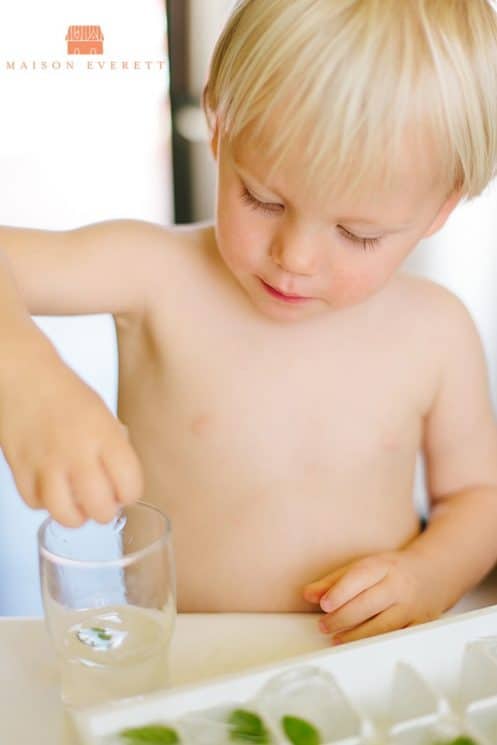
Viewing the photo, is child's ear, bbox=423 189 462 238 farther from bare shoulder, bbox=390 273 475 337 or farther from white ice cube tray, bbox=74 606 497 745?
white ice cube tray, bbox=74 606 497 745

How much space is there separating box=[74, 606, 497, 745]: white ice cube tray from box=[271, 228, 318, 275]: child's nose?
277mm

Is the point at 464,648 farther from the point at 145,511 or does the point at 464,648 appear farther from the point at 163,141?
the point at 163,141

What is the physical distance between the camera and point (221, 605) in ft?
2.96

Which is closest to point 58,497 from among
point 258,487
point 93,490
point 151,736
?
point 93,490

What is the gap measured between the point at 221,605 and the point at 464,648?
40cm

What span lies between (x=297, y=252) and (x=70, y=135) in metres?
0.90

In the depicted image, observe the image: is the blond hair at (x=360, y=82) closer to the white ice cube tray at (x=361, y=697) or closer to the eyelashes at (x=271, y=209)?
the eyelashes at (x=271, y=209)

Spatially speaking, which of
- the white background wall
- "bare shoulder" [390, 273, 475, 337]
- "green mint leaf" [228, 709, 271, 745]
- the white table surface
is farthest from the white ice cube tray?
the white background wall

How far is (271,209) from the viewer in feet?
2.34

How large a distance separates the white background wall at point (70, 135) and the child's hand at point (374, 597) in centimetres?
87

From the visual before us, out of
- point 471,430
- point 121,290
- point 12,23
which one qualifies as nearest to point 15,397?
point 121,290

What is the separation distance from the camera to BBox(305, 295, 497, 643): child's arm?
714 mm

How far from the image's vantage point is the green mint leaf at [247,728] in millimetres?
464

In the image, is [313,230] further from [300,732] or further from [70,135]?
[70,135]
